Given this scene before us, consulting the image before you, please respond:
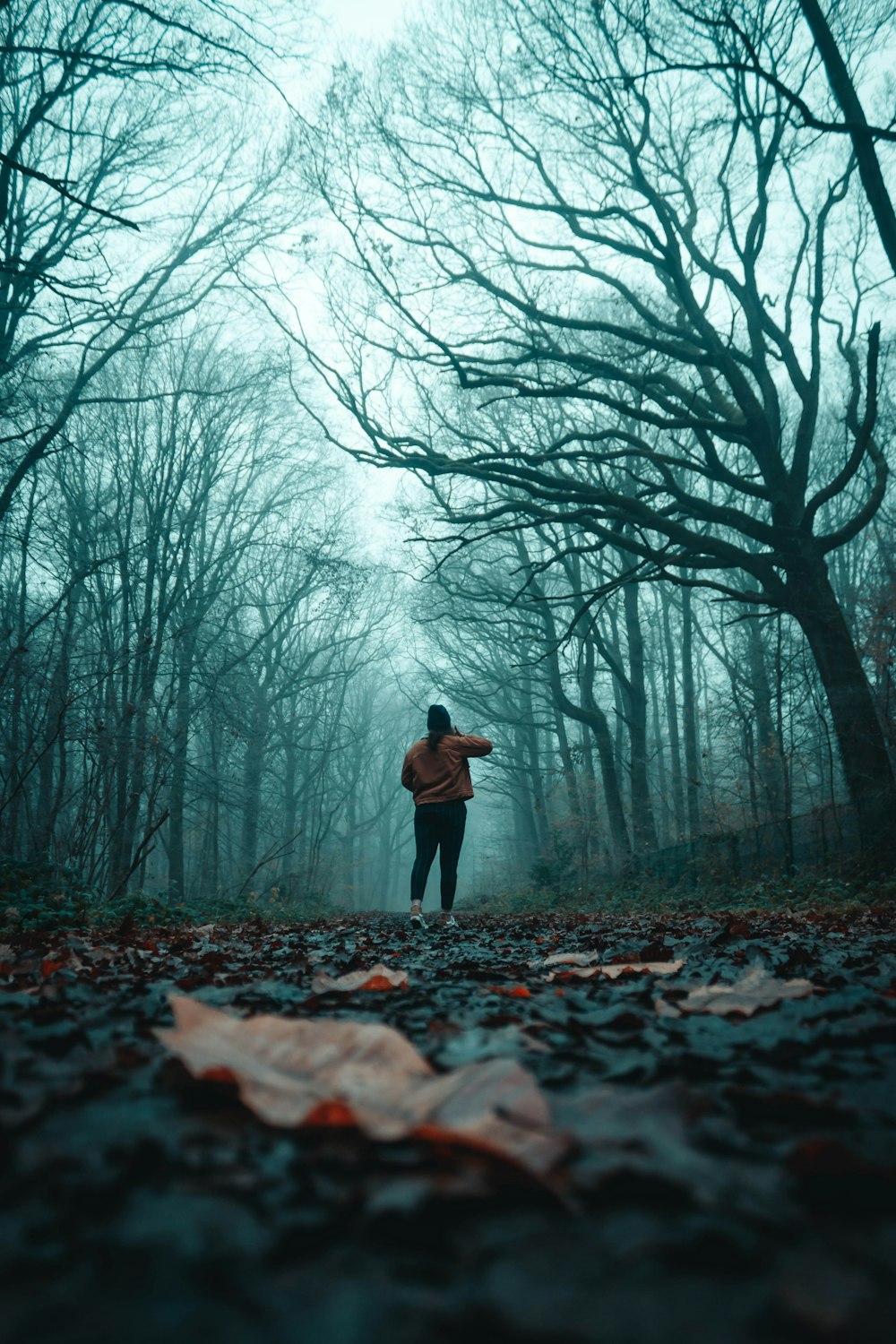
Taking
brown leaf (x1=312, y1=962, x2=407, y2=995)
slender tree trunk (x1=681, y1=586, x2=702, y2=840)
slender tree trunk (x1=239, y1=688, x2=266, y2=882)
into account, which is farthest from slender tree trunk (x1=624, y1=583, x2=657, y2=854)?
brown leaf (x1=312, y1=962, x2=407, y2=995)

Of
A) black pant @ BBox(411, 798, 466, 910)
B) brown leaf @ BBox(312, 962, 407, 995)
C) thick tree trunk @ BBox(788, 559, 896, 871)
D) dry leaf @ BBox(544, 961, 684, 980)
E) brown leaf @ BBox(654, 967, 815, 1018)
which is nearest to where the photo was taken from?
brown leaf @ BBox(654, 967, 815, 1018)

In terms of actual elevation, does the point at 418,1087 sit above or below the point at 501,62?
below

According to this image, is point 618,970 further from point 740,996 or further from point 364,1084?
point 364,1084

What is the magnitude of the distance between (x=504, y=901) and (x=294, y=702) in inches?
433

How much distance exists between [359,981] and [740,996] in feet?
4.48

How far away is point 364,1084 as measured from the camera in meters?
1.29

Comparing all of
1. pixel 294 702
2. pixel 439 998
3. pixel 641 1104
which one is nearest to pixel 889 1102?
pixel 641 1104

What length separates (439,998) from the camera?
2.57m

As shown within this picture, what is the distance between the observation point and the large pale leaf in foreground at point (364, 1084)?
1054 millimetres

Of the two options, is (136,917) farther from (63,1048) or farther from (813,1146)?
(813,1146)

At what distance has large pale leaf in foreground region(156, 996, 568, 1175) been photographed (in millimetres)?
1054

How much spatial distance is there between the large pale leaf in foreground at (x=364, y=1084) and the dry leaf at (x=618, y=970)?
1.74 metres

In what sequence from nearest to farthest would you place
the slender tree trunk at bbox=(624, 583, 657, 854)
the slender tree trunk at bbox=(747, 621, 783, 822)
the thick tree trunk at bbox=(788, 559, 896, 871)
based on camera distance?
the thick tree trunk at bbox=(788, 559, 896, 871), the slender tree trunk at bbox=(747, 621, 783, 822), the slender tree trunk at bbox=(624, 583, 657, 854)

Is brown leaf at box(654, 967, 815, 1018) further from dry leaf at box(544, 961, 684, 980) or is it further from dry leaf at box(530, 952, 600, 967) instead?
dry leaf at box(530, 952, 600, 967)
